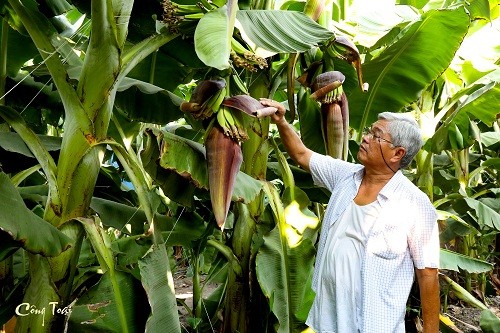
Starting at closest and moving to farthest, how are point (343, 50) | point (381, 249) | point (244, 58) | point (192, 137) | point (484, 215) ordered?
point (244, 58) < point (381, 249) < point (343, 50) < point (192, 137) < point (484, 215)

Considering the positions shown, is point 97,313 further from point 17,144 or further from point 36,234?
point 17,144

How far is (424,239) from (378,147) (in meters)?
0.28

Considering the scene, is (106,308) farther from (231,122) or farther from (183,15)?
(183,15)

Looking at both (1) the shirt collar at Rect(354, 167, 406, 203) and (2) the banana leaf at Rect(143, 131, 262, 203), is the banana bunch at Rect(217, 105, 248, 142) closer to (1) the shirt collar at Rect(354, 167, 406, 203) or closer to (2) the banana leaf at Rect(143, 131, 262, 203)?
(2) the banana leaf at Rect(143, 131, 262, 203)

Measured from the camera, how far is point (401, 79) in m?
2.20

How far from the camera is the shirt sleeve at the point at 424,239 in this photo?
4.79 ft

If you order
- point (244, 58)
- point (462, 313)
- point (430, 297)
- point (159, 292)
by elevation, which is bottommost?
point (462, 313)

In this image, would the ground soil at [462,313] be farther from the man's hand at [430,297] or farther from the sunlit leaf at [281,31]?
the sunlit leaf at [281,31]

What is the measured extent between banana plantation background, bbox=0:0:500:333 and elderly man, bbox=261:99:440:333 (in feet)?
0.31

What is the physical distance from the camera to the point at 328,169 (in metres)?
1.69

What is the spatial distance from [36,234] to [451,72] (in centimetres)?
226

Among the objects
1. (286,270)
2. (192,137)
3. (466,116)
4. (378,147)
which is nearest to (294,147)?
(378,147)

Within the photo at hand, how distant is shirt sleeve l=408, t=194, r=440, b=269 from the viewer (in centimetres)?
146

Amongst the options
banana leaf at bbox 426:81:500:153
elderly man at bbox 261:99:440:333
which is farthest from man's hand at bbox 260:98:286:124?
banana leaf at bbox 426:81:500:153
